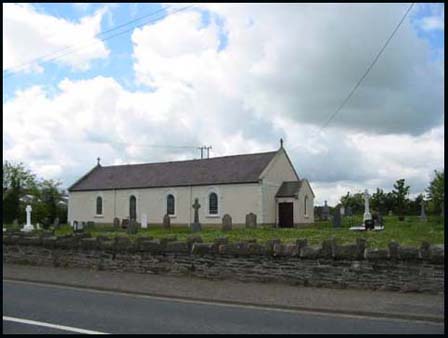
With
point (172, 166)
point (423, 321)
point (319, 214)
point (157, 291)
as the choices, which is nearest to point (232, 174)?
point (172, 166)

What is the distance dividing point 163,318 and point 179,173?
134ft

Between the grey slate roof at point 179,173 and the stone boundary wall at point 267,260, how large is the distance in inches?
1136

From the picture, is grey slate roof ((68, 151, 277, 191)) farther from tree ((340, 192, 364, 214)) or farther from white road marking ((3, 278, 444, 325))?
tree ((340, 192, 364, 214))

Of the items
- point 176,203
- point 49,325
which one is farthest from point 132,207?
point 49,325

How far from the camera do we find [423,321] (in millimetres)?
8844

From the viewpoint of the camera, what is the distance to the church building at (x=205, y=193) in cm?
4406

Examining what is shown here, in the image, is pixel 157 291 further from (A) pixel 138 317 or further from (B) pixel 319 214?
(B) pixel 319 214

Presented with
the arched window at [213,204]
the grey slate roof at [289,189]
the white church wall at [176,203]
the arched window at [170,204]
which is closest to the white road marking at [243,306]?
the white church wall at [176,203]

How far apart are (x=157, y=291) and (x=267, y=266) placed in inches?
106

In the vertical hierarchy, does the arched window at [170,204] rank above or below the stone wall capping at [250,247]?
above

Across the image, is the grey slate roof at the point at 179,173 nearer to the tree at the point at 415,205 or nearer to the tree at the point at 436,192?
the tree at the point at 436,192

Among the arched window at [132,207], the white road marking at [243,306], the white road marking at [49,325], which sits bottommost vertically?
the white road marking at [243,306]

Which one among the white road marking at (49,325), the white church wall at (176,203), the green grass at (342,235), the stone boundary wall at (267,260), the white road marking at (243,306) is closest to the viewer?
the white road marking at (49,325)

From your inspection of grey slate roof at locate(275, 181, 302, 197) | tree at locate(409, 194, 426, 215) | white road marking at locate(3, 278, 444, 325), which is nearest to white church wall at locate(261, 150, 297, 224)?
grey slate roof at locate(275, 181, 302, 197)
